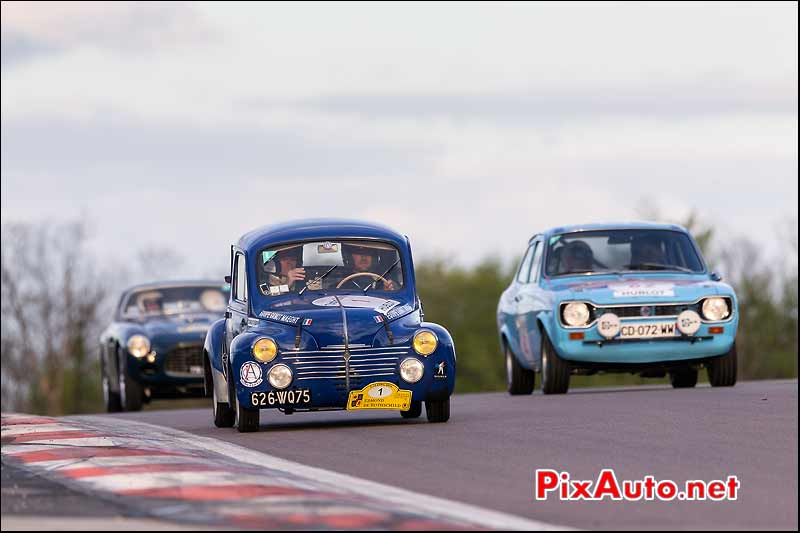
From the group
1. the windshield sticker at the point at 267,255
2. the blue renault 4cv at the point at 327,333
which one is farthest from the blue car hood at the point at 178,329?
the windshield sticker at the point at 267,255

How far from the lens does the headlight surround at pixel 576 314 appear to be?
18.1 meters

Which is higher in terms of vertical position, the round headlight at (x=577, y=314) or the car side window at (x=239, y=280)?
the car side window at (x=239, y=280)

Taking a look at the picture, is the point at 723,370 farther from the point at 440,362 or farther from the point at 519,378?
the point at 440,362

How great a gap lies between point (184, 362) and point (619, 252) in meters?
6.77

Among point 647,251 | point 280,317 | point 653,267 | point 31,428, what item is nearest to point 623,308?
point 653,267

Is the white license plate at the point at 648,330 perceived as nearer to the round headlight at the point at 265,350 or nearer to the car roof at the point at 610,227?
the car roof at the point at 610,227

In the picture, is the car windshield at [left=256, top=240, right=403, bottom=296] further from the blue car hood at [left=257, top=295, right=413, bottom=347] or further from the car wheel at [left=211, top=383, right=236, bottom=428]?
the car wheel at [left=211, top=383, right=236, bottom=428]

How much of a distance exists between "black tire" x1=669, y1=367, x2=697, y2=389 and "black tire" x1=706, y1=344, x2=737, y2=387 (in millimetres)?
432

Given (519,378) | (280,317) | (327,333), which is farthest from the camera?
(519,378)

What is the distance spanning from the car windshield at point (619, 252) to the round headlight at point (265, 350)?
5.86 metres

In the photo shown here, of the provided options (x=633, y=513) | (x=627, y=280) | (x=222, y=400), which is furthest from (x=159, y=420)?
(x=633, y=513)

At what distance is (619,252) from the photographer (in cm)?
1930

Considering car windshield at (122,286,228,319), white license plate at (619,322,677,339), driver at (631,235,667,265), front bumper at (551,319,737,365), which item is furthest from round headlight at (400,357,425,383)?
car windshield at (122,286,228,319)

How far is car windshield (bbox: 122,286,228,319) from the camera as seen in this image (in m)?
24.3
